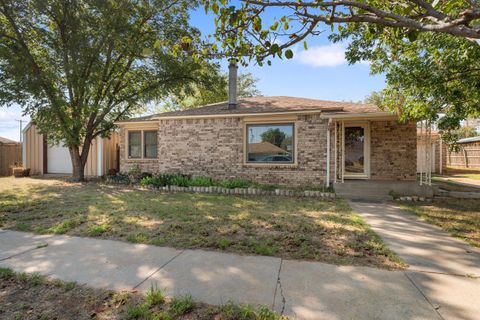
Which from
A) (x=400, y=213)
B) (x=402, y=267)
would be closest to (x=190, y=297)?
(x=402, y=267)

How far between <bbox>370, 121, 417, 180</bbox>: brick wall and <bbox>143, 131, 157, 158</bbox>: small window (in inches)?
381

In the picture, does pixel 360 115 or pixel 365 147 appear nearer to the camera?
pixel 360 115

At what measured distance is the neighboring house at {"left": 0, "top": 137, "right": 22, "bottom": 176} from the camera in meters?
16.5

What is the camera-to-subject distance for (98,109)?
12266 millimetres

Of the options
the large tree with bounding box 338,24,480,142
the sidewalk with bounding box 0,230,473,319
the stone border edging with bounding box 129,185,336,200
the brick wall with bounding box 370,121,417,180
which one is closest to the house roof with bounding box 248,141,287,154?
the stone border edging with bounding box 129,185,336,200

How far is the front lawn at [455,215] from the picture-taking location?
15.9ft

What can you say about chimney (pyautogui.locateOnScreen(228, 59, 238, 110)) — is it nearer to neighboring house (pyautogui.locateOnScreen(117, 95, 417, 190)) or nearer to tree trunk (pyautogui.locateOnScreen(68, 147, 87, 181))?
neighboring house (pyautogui.locateOnScreen(117, 95, 417, 190))

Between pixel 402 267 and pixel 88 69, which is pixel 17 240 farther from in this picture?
pixel 88 69

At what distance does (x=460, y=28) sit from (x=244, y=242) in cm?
388

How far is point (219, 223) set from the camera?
5.28 metres

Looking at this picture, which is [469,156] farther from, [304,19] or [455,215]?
[304,19]

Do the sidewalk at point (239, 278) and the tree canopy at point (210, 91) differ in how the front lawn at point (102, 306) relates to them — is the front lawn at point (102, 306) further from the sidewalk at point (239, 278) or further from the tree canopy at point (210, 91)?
the tree canopy at point (210, 91)

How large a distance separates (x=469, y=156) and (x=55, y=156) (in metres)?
30.2

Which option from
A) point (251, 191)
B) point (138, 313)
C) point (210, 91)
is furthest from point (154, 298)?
point (210, 91)
